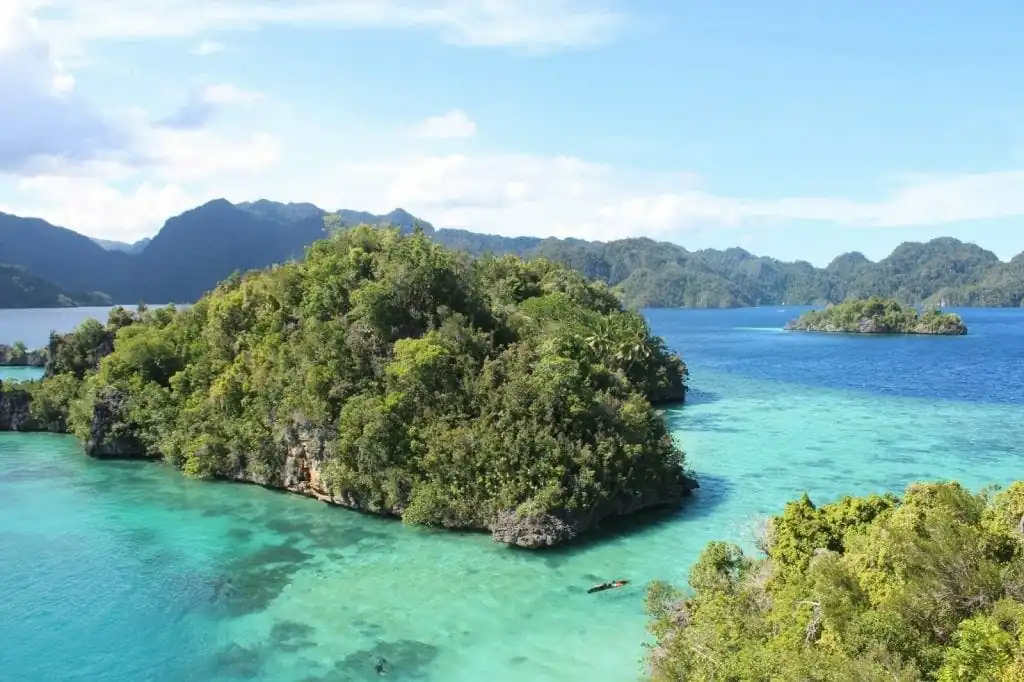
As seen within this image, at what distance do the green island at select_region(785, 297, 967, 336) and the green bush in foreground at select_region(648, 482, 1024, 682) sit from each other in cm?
15539

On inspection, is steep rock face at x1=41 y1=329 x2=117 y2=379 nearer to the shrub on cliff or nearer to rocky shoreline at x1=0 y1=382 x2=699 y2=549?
rocky shoreline at x1=0 y1=382 x2=699 y2=549

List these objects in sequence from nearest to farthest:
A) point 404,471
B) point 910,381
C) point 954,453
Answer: point 404,471
point 954,453
point 910,381

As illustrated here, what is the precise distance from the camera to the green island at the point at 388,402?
100 ft

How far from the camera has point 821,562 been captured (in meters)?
17.2

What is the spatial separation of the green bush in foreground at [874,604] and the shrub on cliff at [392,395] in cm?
1156

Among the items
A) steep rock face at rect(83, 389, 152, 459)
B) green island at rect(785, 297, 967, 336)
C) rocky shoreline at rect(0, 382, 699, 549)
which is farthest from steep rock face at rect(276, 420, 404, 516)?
green island at rect(785, 297, 967, 336)

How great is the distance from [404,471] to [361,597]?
7.85 metres

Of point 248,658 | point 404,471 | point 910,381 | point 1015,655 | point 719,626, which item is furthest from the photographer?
point 910,381

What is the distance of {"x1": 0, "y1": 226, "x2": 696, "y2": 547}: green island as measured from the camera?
30531 mm

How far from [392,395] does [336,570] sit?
353 inches

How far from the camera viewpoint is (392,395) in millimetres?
33719

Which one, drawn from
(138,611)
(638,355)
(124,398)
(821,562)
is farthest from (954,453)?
(124,398)

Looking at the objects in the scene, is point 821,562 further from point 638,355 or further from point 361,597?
point 638,355

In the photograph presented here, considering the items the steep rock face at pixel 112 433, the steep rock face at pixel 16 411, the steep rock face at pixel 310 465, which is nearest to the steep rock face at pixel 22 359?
the steep rock face at pixel 16 411
